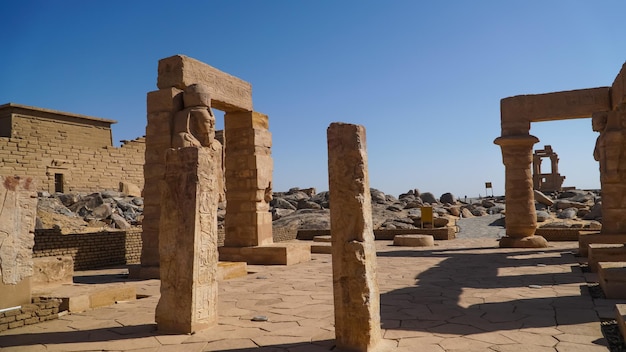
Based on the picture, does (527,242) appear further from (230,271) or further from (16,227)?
(16,227)

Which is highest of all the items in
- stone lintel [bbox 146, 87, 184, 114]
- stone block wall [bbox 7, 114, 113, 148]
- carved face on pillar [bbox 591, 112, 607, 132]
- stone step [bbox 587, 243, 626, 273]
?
stone block wall [bbox 7, 114, 113, 148]

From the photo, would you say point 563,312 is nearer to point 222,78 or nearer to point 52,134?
point 222,78

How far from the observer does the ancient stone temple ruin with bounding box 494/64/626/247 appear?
31.3ft

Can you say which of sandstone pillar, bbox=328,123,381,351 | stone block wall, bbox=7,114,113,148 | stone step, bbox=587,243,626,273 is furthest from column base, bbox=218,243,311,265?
stone block wall, bbox=7,114,113,148

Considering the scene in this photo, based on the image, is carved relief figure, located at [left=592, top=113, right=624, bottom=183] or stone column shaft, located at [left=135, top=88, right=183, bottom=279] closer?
stone column shaft, located at [left=135, top=88, right=183, bottom=279]

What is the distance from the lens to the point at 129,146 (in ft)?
78.2

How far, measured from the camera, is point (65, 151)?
68.8 ft

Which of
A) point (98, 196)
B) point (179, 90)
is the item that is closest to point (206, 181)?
point (179, 90)

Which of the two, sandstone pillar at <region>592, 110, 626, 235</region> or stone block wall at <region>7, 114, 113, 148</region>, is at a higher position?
stone block wall at <region>7, 114, 113, 148</region>

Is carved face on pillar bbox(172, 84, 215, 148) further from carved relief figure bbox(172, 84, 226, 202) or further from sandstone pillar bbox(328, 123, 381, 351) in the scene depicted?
sandstone pillar bbox(328, 123, 381, 351)

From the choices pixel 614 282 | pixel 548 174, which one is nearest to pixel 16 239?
pixel 614 282

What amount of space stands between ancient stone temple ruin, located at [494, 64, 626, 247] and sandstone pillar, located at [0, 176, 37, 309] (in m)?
9.67

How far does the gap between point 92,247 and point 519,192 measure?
389 inches

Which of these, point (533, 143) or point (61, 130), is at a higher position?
point (61, 130)
